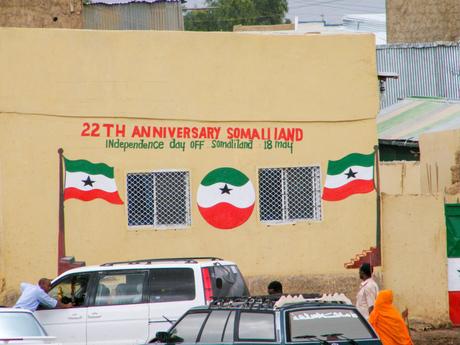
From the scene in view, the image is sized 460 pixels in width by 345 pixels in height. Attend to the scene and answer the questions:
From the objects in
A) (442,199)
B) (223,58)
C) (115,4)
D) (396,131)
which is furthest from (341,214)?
A: (396,131)

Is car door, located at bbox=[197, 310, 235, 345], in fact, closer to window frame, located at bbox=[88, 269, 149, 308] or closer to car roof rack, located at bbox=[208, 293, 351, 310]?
car roof rack, located at bbox=[208, 293, 351, 310]

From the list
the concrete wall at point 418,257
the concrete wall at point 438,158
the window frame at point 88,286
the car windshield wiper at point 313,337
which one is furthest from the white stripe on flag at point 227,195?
the car windshield wiper at point 313,337

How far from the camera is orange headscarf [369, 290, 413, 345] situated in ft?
51.2

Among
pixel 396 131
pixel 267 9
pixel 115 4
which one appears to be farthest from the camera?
pixel 267 9

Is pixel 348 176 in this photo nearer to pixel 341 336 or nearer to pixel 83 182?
pixel 83 182

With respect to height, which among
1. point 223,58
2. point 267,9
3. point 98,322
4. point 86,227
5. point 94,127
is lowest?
point 98,322

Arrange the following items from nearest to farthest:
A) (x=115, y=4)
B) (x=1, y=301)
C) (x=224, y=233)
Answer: (x=1, y=301) < (x=224, y=233) < (x=115, y=4)

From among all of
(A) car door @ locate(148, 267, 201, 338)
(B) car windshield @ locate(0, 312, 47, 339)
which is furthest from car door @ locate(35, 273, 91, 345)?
(B) car windshield @ locate(0, 312, 47, 339)

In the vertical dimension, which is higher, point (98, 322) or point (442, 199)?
point (442, 199)

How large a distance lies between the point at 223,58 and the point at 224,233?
124 inches

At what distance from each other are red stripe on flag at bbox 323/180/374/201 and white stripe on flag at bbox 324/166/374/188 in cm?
6

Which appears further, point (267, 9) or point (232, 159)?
point (267, 9)

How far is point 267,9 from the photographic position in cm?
9550

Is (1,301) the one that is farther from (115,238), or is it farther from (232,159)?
(232,159)
